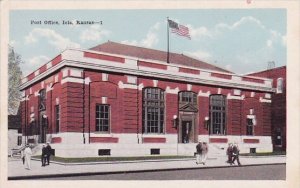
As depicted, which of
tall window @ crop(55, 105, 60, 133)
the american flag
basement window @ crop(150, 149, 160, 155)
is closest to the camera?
the american flag

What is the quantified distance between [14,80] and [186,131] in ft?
19.6

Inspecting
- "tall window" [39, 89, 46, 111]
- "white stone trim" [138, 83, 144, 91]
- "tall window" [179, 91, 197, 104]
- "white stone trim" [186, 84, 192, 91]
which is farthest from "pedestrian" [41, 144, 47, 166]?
"white stone trim" [186, 84, 192, 91]

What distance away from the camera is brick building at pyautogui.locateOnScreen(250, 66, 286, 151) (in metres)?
16.9

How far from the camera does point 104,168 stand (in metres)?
16.5

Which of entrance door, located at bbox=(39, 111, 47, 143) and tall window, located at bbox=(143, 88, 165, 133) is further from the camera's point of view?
tall window, located at bbox=(143, 88, 165, 133)

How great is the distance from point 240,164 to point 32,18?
8.01 m

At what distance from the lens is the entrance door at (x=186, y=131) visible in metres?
18.6

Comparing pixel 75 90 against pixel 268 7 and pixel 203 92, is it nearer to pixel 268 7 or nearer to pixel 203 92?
pixel 203 92

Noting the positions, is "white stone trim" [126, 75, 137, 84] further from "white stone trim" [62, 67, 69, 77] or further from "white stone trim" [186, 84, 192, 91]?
"white stone trim" [62, 67, 69, 77]

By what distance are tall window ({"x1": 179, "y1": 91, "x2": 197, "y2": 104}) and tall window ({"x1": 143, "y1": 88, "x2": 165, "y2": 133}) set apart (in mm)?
652

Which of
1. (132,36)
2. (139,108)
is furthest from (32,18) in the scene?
(139,108)

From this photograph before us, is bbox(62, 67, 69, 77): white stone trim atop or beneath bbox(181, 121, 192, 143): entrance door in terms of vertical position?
atop

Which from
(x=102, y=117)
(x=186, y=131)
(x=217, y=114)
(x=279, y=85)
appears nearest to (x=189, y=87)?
(x=217, y=114)

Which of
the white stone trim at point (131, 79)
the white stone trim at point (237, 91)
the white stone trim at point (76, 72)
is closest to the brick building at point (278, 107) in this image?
the white stone trim at point (237, 91)
